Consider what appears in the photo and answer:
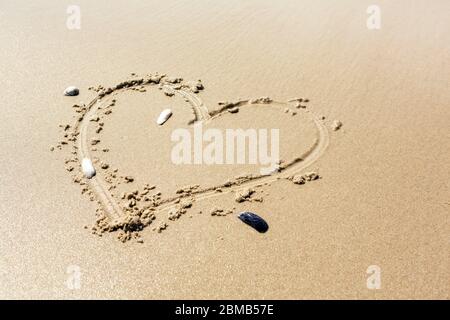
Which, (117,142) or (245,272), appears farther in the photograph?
(117,142)

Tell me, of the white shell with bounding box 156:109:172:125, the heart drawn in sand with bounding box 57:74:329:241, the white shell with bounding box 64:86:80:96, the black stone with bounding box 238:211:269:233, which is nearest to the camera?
the black stone with bounding box 238:211:269:233

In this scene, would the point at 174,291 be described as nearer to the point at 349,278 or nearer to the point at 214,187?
the point at 214,187

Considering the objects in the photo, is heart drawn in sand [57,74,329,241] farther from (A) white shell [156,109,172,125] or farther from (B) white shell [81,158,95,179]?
(A) white shell [156,109,172,125]

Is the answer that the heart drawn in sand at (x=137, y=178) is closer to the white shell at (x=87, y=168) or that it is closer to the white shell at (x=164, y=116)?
the white shell at (x=87, y=168)

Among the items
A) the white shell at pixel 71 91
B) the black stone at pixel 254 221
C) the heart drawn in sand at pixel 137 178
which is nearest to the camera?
the black stone at pixel 254 221

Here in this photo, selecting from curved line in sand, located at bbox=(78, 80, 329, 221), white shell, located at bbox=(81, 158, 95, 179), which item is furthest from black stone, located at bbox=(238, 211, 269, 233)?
white shell, located at bbox=(81, 158, 95, 179)

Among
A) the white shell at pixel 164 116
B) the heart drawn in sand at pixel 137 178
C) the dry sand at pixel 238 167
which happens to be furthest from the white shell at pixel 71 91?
the white shell at pixel 164 116
